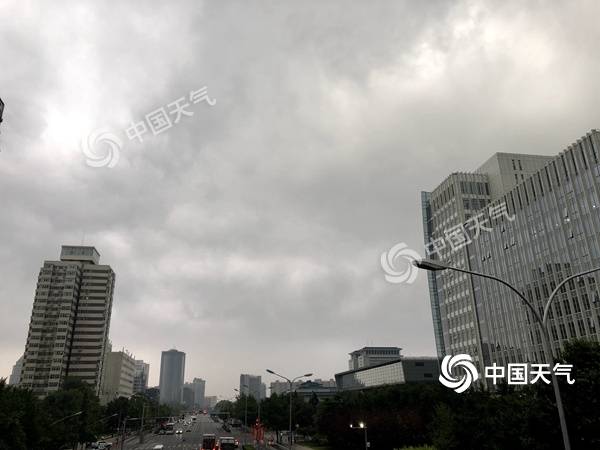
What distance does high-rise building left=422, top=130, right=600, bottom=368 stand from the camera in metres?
79.9

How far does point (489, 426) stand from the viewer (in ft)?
118

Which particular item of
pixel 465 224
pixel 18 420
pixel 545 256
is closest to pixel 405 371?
pixel 465 224

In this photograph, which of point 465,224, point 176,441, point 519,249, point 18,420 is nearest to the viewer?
point 18,420

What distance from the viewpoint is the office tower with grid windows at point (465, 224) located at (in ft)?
370

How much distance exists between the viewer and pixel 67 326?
16888 centimetres

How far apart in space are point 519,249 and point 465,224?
67.4ft

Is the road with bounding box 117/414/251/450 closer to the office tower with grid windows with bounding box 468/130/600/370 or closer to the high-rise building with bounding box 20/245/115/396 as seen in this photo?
the office tower with grid windows with bounding box 468/130/600/370

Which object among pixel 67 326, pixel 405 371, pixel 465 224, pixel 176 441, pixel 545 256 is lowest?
pixel 176 441

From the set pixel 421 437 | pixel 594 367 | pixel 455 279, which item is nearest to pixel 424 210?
pixel 455 279

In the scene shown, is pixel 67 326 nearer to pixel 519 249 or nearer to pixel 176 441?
pixel 176 441

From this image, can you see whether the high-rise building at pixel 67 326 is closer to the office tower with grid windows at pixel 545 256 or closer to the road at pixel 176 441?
the road at pixel 176 441

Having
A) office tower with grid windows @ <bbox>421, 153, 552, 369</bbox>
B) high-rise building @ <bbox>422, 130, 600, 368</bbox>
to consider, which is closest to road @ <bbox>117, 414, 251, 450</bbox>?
office tower with grid windows @ <bbox>421, 153, 552, 369</bbox>

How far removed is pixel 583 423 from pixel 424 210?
12605 centimetres

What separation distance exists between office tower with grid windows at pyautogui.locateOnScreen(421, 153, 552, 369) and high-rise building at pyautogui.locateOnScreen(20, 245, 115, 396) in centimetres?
12238
